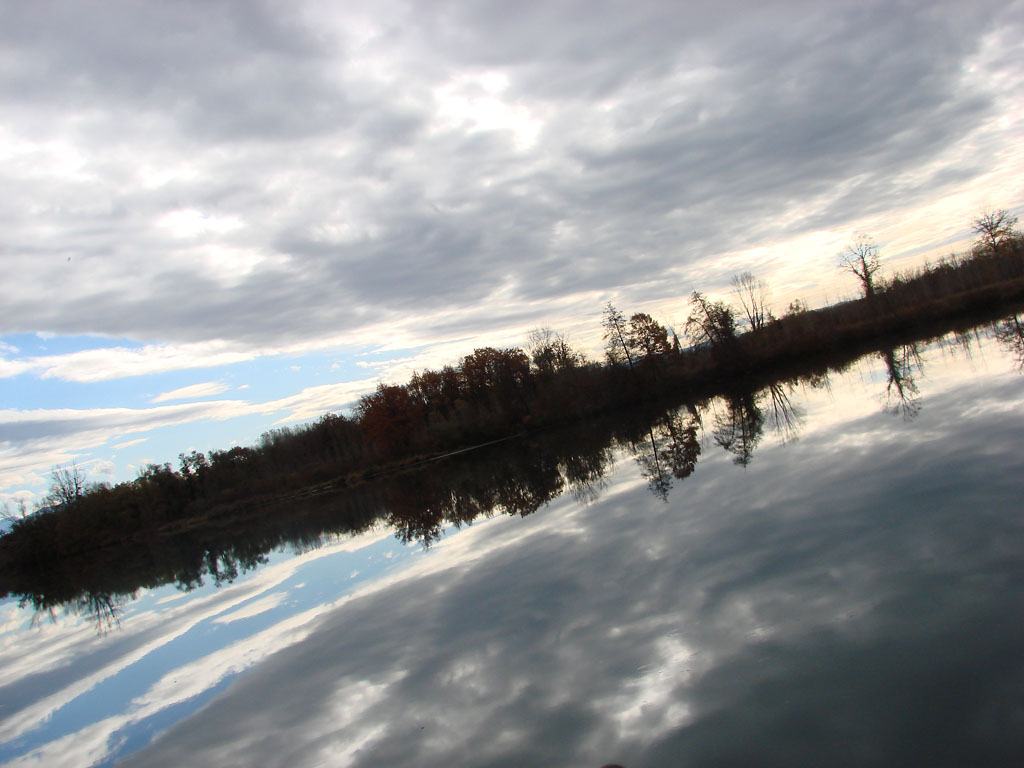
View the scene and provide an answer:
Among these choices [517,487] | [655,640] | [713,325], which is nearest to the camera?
[655,640]

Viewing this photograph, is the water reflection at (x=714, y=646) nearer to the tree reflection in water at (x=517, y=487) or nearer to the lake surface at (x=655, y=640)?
the lake surface at (x=655, y=640)

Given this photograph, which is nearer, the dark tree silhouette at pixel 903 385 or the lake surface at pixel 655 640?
the lake surface at pixel 655 640

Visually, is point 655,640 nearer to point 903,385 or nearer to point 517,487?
point 517,487

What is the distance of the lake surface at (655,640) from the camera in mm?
4938

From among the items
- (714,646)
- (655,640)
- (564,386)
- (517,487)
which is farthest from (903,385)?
(564,386)

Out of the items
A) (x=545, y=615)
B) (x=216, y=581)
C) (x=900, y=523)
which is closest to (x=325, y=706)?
(x=545, y=615)

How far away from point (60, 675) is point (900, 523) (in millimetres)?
18315

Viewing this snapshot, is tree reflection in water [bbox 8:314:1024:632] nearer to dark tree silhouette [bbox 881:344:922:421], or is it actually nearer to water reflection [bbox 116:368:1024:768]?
dark tree silhouette [bbox 881:344:922:421]

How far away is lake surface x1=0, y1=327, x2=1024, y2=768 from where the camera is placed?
194 inches

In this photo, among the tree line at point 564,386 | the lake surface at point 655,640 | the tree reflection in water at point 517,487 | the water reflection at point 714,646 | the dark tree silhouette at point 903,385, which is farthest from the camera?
the tree line at point 564,386

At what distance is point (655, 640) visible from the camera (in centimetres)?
701

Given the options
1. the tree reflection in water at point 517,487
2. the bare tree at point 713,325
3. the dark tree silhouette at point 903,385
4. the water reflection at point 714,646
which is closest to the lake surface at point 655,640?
the water reflection at point 714,646

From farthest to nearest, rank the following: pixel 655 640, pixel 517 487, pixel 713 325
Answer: pixel 713 325 → pixel 517 487 → pixel 655 640

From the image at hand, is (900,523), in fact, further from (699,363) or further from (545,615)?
(699,363)
